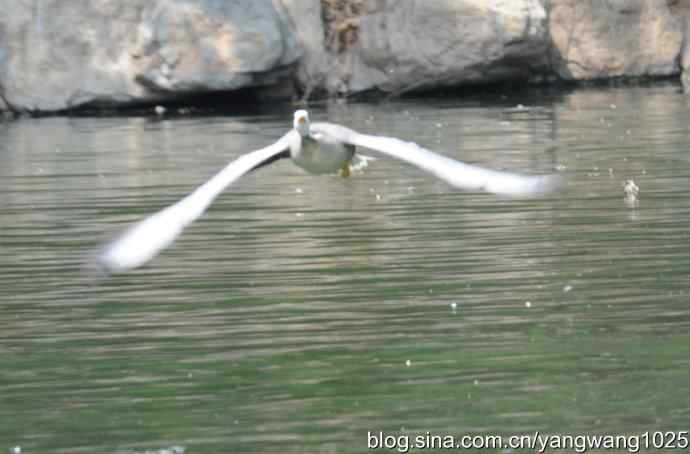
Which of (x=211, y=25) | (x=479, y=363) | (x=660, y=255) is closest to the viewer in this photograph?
(x=479, y=363)

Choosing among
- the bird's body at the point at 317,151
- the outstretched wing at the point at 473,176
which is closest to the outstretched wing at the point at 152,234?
the outstretched wing at the point at 473,176

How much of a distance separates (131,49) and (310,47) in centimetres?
229

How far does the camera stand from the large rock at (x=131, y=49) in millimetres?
19875

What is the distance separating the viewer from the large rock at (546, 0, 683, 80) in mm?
21875

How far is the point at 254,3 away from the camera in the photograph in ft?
65.8

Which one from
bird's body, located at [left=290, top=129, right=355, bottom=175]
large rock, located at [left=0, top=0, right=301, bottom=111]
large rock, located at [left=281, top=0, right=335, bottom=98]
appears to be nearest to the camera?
bird's body, located at [left=290, top=129, right=355, bottom=175]

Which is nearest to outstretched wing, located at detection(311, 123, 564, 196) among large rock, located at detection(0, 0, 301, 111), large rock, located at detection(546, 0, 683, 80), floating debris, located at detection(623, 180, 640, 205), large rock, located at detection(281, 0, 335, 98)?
floating debris, located at detection(623, 180, 640, 205)

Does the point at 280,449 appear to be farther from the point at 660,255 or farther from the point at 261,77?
the point at 261,77

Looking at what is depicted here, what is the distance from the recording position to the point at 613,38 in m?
21.9

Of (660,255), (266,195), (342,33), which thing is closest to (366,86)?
(342,33)

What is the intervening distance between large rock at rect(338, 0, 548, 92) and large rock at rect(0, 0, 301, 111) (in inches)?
47.0

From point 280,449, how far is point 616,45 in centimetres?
1665

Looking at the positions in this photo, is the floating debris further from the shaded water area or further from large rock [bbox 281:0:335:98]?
large rock [bbox 281:0:335:98]

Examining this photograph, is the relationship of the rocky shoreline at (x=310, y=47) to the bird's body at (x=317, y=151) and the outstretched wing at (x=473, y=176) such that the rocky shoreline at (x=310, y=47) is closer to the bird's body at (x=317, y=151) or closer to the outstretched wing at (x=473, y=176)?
the bird's body at (x=317, y=151)
